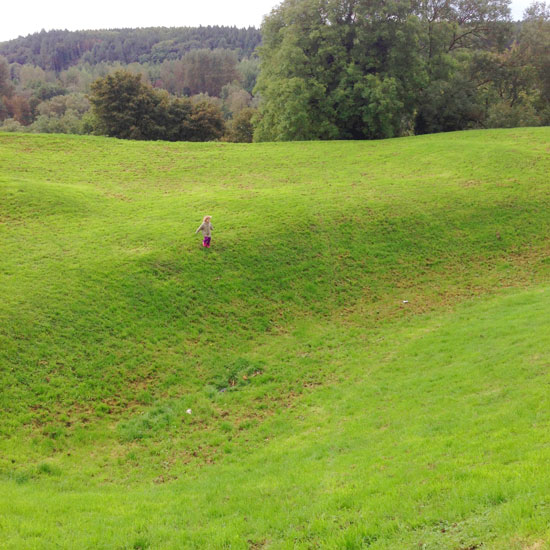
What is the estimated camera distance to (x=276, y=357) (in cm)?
1992

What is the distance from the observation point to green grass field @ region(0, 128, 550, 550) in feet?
29.7

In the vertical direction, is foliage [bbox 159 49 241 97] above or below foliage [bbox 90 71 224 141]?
above

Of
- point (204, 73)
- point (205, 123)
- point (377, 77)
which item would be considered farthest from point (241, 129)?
point (204, 73)

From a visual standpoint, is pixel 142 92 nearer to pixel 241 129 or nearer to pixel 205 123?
pixel 205 123

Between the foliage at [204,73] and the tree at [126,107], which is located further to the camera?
the foliage at [204,73]

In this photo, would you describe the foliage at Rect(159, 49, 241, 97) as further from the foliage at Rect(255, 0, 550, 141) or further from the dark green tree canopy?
the dark green tree canopy

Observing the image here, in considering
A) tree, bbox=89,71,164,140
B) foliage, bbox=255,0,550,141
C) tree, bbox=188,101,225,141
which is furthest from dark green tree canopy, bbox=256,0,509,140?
tree, bbox=89,71,164,140

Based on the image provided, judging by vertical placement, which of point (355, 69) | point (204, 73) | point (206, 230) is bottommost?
point (206, 230)

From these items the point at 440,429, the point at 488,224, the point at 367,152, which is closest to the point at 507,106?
the point at 367,152

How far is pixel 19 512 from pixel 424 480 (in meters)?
8.22

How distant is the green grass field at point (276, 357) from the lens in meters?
9.04

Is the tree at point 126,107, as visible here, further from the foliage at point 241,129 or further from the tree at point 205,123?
the foliage at point 241,129

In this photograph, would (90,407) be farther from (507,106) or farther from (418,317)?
(507,106)

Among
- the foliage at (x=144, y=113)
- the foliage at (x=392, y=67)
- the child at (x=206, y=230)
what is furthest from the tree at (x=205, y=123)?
the child at (x=206, y=230)
